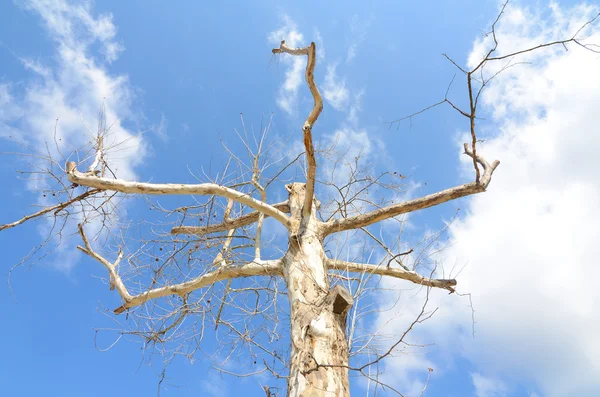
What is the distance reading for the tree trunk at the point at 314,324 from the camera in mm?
2584

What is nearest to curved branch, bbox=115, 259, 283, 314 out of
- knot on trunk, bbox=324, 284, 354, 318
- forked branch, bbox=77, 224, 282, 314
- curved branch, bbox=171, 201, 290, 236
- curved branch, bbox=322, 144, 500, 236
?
forked branch, bbox=77, 224, 282, 314

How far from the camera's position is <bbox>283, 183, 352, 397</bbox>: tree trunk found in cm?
258

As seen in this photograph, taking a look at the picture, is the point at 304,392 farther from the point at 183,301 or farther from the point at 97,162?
the point at 97,162

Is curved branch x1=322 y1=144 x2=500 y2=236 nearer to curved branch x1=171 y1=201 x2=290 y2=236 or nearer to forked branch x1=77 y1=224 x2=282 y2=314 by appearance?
forked branch x1=77 y1=224 x2=282 y2=314

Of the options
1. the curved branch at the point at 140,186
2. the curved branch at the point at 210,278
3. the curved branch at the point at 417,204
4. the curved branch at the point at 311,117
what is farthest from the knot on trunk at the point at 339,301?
the curved branch at the point at 140,186

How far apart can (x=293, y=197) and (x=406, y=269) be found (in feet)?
4.37

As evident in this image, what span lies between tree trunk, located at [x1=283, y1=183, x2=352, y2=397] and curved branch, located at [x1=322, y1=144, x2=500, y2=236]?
1.38ft

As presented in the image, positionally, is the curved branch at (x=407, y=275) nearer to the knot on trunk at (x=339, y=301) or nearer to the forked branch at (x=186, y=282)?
the forked branch at (x=186, y=282)

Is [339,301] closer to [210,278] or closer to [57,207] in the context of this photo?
[210,278]

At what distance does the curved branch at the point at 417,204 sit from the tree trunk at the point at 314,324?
1.38 ft

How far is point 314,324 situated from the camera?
2859mm

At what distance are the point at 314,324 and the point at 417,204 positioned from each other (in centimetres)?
161

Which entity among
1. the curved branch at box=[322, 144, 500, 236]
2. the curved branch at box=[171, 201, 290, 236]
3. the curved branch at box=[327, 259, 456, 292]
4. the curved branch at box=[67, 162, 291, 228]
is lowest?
the curved branch at box=[67, 162, 291, 228]

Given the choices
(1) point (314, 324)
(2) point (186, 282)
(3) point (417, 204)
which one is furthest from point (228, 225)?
(1) point (314, 324)
